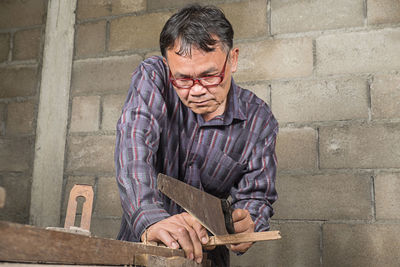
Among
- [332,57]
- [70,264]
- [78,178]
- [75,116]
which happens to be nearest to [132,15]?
[75,116]

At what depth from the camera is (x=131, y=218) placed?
4.29 ft

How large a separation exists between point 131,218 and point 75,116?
189 cm

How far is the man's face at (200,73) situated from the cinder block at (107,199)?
4.72 ft

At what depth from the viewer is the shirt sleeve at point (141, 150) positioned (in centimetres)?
130

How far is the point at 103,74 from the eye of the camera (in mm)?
3041

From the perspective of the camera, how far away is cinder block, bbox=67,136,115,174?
2928 millimetres

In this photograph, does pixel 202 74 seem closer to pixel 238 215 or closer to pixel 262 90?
pixel 238 215

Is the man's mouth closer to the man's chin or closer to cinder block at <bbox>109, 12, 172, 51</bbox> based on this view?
the man's chin

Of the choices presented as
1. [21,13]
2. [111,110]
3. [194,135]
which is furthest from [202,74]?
[21,13]

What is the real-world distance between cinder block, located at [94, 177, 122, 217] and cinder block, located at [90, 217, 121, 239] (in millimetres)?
36

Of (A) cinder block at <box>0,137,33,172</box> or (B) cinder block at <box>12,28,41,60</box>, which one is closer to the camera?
(A) cinder block at <box>0,137,33,172</box>

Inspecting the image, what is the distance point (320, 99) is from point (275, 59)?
0.35 metres

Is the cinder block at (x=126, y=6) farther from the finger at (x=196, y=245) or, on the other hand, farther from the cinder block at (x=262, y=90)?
the finger at (x=196, y=245)

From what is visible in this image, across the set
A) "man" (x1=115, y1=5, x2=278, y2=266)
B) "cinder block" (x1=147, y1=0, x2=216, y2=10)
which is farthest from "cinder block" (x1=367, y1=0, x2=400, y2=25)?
"man" (x1=115, y1=5, x2=278, y2=266)
